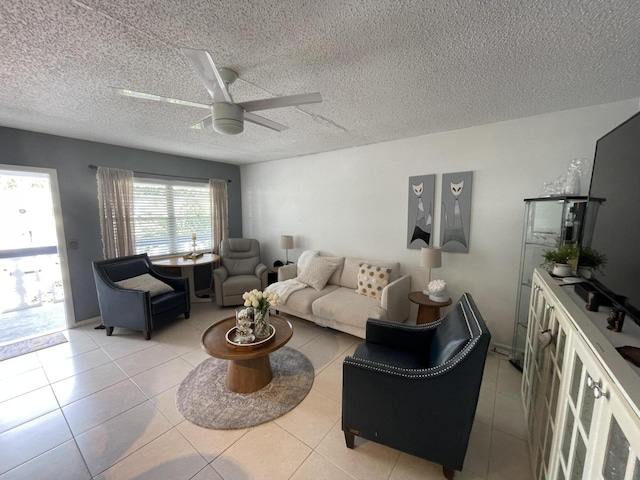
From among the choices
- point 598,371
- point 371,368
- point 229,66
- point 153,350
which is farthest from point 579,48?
point 153,350

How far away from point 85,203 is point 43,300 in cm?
231

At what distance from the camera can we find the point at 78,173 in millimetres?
3230

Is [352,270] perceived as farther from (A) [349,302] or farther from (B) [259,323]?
(B) [259,323]

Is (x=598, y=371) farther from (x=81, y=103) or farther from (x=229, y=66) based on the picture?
(x=81, y=103)

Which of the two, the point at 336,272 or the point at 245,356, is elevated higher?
the point at 336,272

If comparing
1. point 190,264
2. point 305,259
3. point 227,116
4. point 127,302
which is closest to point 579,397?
point 227,116

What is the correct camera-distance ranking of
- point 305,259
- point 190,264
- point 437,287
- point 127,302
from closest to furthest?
point 437,287, point 127,302, point 190,264, point 305,259

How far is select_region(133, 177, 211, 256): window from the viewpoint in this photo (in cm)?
387

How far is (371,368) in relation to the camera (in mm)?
1449

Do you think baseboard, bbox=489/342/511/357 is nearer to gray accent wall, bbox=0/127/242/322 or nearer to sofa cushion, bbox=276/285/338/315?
sofa cushion, bbox=276/285/338/315

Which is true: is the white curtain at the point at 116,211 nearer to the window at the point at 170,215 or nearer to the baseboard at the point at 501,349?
the window at the point at 170,215

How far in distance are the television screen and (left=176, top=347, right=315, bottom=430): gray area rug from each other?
2.10 meters

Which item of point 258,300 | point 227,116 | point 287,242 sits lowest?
point 258,300

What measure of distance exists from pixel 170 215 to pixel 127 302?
5.64 ft
